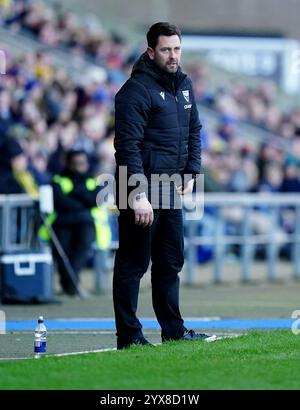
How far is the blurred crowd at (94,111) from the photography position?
21.2 metres

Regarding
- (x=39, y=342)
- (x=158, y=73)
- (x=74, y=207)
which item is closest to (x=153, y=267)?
(x=39, y=342)

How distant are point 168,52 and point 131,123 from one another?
0.60 meters

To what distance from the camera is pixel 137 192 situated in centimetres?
1068

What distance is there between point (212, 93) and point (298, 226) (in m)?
9.10

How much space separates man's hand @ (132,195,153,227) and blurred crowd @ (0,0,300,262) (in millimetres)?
8525

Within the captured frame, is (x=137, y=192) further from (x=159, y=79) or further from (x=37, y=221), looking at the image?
(x=37, y=221)

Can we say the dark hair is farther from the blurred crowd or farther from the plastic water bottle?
the blurred crowd

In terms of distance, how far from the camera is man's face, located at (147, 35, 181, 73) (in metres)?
10.7

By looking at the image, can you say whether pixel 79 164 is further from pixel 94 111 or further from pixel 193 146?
pixel 193 146

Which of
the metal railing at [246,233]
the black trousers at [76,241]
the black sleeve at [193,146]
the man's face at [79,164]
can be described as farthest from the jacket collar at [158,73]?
the metal railing at [246,233]

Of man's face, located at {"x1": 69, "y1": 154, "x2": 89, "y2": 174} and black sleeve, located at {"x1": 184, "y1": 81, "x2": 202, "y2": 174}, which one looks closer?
black sleeve, located at {"x1": 184, "y1": 81, "x2": 202, "y2": 174}

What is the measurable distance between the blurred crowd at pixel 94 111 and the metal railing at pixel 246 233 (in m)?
1.67

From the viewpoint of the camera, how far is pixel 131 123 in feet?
34.8

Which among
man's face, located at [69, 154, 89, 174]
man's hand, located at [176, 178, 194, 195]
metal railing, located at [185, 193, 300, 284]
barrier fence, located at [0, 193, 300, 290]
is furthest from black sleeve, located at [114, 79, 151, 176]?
metal railing, located at [185, 193, 300, 284]
